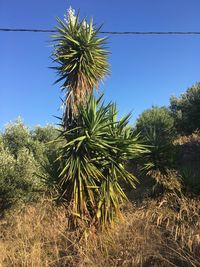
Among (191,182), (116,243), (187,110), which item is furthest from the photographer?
(187,110)

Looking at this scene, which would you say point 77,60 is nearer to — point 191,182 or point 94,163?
point 94,163

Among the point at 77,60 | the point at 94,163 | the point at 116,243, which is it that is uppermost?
the point at 77,60

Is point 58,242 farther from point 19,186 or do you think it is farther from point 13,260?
point 19,186

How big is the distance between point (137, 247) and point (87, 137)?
12.0 feet

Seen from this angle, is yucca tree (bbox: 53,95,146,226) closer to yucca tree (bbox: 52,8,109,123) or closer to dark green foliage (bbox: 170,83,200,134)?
yucca tree (bbox: 52,8,109,123)

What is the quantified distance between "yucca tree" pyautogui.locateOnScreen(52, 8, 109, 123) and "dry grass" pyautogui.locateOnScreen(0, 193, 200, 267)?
3.44m

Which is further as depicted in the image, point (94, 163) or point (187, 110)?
point (187, 110)

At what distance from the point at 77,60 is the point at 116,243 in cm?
568

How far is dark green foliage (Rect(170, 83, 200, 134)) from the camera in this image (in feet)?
96.2

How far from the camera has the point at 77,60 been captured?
11.4 meters

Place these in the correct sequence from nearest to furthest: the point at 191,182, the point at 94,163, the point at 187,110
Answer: the point at 94,163 < the point at 191,182 < the point at 187,110

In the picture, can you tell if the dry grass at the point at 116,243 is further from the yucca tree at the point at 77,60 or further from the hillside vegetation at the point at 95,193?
the yucca tree at the point at 77,60

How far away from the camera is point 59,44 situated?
11570 millimetres

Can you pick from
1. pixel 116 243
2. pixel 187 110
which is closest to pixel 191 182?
pixel 116 243
